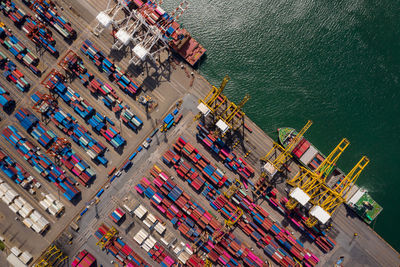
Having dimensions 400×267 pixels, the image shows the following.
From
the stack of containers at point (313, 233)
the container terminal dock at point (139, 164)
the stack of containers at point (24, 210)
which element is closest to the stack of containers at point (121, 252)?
the container terminal dock at point (139, 164)

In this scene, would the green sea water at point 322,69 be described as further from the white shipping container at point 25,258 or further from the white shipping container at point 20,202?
the white shipping container at point 25,258

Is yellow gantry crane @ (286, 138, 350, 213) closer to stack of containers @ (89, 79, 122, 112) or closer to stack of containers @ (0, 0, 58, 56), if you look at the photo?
stack of containers @ (89, 79, 122, 112)

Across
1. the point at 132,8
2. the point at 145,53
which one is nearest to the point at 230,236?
the point at 145,53

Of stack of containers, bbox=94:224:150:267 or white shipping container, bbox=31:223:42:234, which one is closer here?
white shipping container, bbox=31:223:42:234

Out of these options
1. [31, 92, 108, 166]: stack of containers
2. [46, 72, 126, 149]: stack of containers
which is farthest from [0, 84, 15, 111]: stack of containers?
[46, 72, 126, 149]: stack of containers

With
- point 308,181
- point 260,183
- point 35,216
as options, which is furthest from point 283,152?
point 35,216

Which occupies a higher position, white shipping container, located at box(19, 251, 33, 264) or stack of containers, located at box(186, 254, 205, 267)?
stack of containers, located at box(186, 254, 205, 267)
